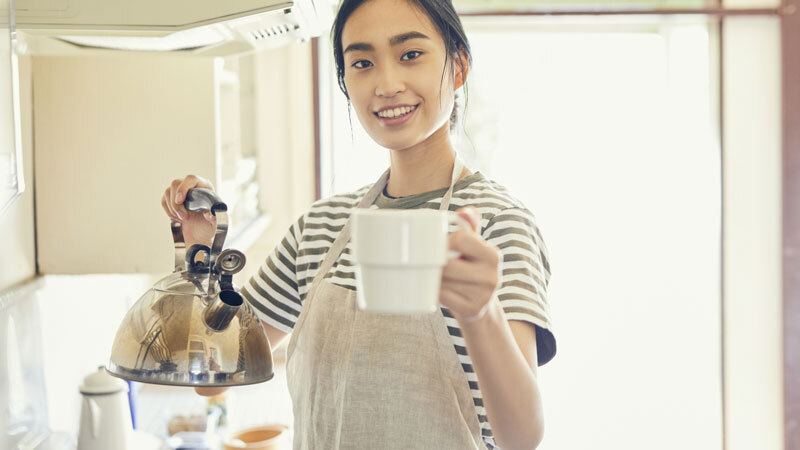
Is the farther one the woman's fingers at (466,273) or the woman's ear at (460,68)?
the woman's ear at (460,68)

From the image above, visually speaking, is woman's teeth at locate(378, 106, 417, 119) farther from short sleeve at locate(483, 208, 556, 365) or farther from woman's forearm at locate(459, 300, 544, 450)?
woman's forearm at locate(459, 300, 544, 450)

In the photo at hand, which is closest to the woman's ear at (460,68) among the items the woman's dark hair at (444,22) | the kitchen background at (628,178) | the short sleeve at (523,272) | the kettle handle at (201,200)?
the woman's dark hair at (444,22)

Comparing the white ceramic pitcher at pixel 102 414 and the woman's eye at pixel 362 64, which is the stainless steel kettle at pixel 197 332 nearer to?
the woman's eye at pixel 362 64

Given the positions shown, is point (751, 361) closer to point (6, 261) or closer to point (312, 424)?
point (312, 424)

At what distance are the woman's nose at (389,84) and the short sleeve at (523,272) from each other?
0.19 meters

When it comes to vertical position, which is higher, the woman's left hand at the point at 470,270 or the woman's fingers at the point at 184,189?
the woman's fingers at the point at 184,189

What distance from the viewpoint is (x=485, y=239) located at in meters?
0.93

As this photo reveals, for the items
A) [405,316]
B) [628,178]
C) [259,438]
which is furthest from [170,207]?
[628,178]

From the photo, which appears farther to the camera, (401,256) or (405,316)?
(405,316)

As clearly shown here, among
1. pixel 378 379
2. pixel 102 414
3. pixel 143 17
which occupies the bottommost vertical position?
pixel 102 414

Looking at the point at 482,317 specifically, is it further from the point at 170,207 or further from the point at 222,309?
the point at 170,207

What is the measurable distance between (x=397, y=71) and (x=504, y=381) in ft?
1.36

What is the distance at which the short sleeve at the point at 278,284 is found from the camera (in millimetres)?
1157

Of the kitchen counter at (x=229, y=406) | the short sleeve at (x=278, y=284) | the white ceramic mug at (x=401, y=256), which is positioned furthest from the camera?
the kitchen counter at (x=229, y=406)
